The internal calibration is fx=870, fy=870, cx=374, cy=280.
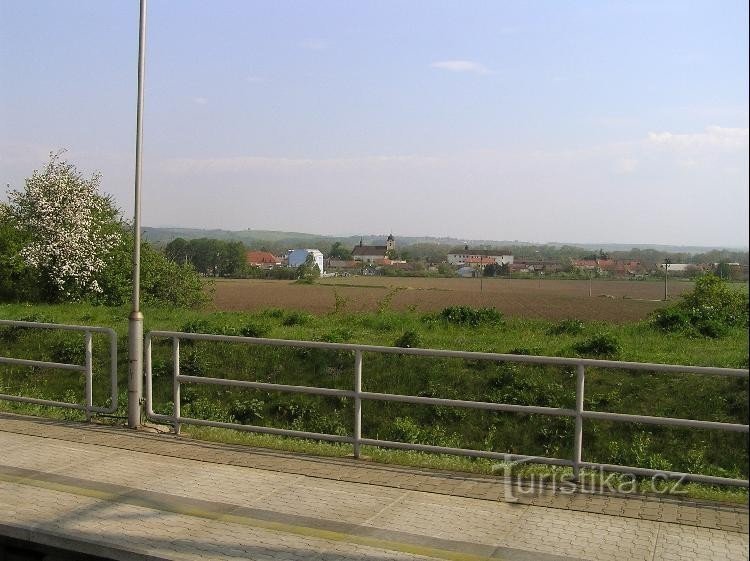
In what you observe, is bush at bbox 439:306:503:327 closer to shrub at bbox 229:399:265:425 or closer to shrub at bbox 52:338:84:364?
shrub at bbox 229:399:265:425

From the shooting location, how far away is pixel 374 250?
55.0 m

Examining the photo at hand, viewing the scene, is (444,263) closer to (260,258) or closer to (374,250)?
(374,250)

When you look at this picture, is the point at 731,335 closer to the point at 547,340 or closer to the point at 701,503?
the point at 547,340

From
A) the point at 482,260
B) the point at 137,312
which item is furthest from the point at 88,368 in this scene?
the point at 482,260

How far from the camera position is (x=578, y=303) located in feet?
108

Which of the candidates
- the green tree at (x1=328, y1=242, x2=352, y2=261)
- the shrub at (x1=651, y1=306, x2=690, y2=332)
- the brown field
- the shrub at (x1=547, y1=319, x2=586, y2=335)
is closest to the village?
the green tree at (x1=328, y1=242, x2=352, y2=261)

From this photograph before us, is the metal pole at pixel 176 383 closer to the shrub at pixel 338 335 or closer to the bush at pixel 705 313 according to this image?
the shrub at pixel 338 335

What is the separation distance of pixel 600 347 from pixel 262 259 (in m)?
35.0

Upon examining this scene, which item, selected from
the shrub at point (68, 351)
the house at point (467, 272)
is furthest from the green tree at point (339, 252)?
the shrub at point (68, 351)

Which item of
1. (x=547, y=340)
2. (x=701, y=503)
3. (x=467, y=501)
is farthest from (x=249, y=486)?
(x=547, y=340)

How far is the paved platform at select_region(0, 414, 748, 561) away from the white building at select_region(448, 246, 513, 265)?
37.2m

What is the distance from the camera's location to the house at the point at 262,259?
4928 cm

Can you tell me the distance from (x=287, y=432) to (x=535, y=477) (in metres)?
2.52

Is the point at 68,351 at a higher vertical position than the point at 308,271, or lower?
lower
